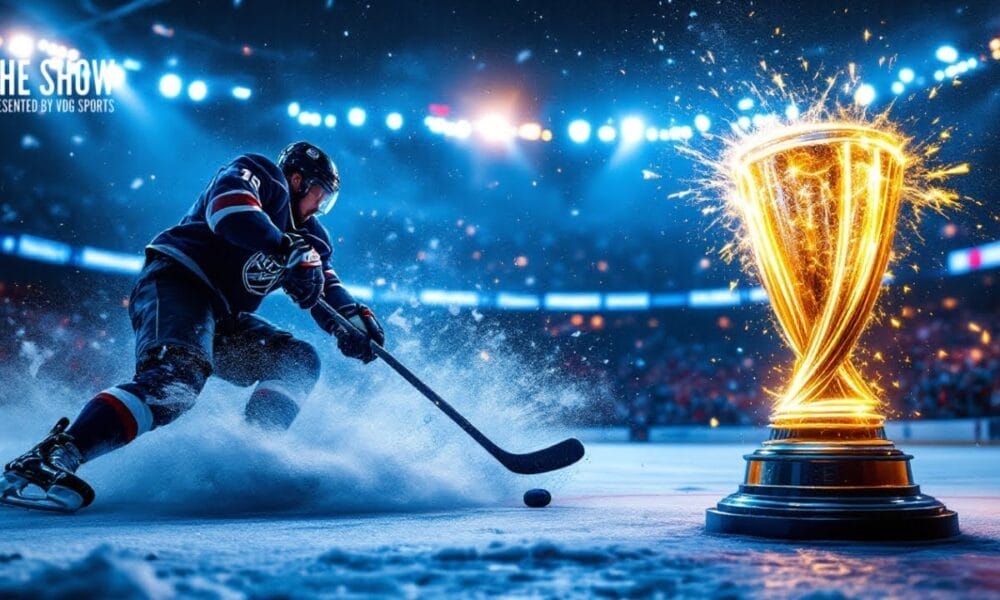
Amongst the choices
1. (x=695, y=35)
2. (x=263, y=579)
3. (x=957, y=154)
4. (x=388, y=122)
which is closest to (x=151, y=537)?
(x=263, y=579)

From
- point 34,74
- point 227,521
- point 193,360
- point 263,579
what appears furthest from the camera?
point 34,74

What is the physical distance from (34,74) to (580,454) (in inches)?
561

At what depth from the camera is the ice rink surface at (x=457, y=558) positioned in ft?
4.35

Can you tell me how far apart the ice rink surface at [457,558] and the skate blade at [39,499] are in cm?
6

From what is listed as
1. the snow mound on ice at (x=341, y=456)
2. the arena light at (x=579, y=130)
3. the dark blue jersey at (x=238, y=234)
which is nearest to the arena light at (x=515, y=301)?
the arena light at (x=579, y=130)

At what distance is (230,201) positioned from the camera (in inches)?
117

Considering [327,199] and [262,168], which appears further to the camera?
[327,199]

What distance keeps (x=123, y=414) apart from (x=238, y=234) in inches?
30.4

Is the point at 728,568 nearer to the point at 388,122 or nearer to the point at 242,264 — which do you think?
the point at 242,264

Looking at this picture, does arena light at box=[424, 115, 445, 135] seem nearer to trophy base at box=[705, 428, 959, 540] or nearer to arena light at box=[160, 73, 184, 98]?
arena light at box=[160, 73, 184, 98]

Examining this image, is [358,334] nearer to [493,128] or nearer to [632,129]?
[493,128]

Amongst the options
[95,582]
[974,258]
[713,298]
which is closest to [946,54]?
[974,258]

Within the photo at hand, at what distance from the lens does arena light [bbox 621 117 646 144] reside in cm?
1845

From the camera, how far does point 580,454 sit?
321 centimetres
